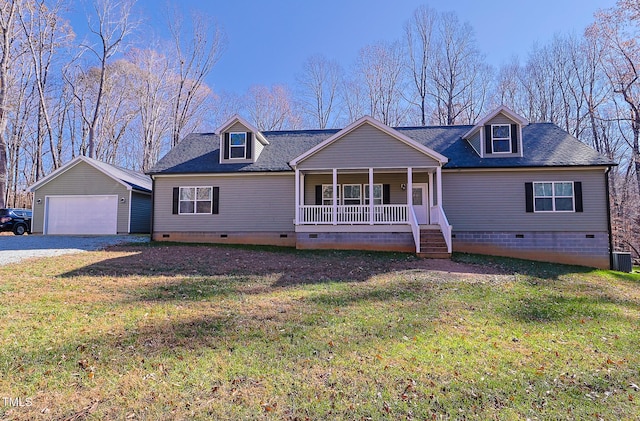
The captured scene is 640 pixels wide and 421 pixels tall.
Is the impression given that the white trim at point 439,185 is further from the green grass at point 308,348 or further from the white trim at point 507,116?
the green grass at point 308,348

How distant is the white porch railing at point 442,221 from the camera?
11914mm

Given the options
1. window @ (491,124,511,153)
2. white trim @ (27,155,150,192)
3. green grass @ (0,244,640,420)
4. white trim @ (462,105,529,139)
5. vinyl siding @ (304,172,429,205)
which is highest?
white trim @ (462,105,529,139)

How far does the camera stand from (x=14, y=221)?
1880cm

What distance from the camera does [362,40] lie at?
2623 centimetres

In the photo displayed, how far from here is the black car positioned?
1859 cm

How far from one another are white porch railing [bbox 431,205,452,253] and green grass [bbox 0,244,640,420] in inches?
140

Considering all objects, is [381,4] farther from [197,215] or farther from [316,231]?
[197,215]

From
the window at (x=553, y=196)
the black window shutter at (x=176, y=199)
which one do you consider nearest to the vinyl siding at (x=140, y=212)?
the black window shutter at (x=176, y=199)

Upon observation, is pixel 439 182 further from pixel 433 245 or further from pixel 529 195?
pixel 529 195

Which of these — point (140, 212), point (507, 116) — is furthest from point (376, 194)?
point (140, 212)

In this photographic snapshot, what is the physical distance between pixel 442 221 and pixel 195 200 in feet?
33.8

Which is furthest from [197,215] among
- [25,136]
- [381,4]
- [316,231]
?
[25,136]

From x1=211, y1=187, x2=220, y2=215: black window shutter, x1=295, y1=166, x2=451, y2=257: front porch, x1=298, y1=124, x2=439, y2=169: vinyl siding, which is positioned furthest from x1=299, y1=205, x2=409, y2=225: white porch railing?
x1=211, y1=187, x2=220, y2=215: black window shutter

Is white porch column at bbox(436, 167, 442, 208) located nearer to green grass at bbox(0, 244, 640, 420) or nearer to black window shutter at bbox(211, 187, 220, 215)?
green grass at bbox(0, 244, 640, 420)
